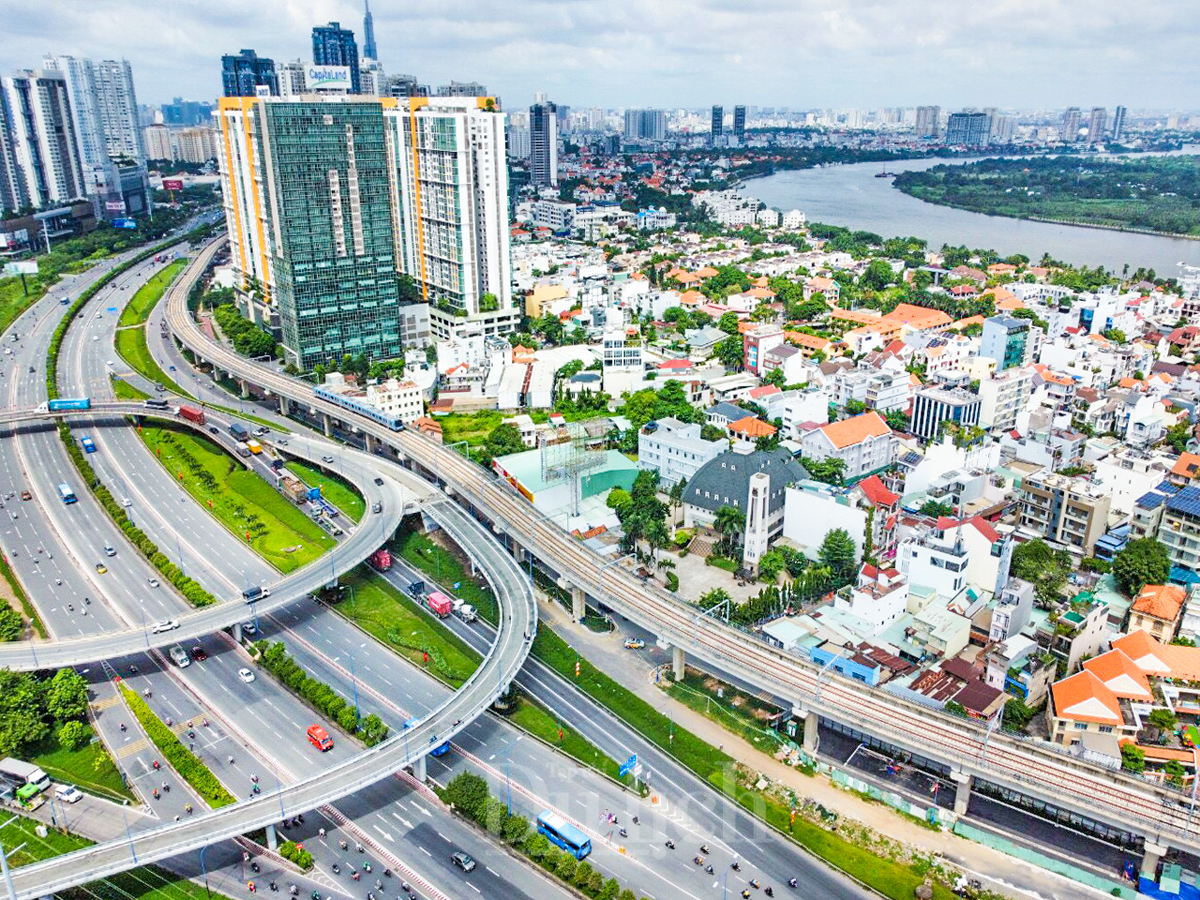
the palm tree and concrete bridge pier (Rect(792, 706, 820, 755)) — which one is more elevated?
the palm tree

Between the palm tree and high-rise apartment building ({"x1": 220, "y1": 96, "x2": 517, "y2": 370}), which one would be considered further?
high-rise apartment building ({"x1": 220, "y1": 96, "x2": 517, "y2": 370})

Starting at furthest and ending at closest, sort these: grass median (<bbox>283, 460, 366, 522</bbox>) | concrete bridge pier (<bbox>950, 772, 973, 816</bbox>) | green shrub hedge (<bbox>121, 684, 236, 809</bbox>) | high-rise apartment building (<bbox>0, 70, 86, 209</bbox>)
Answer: high-rise apartment building (<bbox>0, 70, 86, 209</bbox>)
grass median (<bbox>283, 460, 366, 522</bbox>)
green shrub hedge (<bbox>121, 684, 236, 809</bbox>)
concrete bridge pier (<bbox>950, 772, 973, 816</bbox>)

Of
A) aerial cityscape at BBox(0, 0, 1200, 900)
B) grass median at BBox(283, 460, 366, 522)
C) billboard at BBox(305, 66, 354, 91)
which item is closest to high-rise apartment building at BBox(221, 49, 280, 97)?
aerial cityscape at BBox(0, 0, 1200, 900)

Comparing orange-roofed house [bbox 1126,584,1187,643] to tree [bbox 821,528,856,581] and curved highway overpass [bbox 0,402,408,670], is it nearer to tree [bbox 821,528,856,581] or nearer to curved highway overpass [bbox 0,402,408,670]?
tree [bbox 821,528,856,581]

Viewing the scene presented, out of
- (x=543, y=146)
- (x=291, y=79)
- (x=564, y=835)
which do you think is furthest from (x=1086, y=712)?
(x=543, y=146)

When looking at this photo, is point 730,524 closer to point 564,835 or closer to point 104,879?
point 564,835
